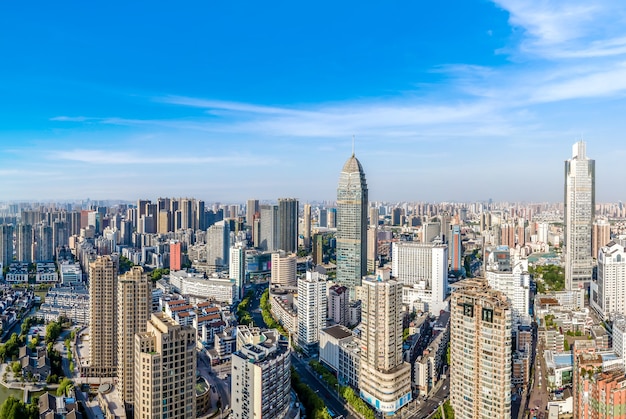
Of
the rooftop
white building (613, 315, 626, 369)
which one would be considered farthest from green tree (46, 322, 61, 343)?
white building (613, 315, 626, 369)

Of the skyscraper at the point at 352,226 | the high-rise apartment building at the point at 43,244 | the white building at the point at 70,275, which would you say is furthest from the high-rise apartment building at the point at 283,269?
the high-rise apartment building at the point at 43,244

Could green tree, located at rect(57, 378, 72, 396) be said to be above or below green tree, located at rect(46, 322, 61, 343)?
below

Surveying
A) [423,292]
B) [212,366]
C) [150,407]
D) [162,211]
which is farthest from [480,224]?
[150,407]

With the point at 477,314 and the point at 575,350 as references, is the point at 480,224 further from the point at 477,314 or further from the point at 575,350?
the point at 477,314

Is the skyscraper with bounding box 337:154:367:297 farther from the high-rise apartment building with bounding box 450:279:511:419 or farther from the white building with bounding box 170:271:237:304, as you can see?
the high-rise apartment building with bounding box 450:279:511:419

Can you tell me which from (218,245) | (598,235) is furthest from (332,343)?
(598,235)
